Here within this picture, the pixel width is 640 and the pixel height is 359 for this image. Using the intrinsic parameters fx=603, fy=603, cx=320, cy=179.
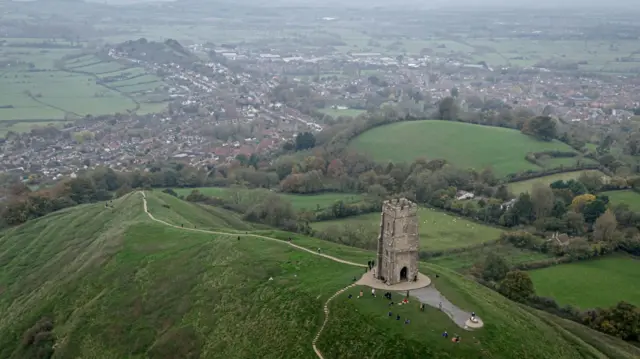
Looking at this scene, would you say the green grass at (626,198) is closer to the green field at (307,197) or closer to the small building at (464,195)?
the small building at (464,195)

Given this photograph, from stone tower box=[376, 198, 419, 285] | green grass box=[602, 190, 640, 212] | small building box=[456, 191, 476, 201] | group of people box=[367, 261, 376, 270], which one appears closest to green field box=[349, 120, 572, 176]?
small building box=[456, 191, 476, 201]

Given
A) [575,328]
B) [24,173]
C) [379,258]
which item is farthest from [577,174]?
[24,173]

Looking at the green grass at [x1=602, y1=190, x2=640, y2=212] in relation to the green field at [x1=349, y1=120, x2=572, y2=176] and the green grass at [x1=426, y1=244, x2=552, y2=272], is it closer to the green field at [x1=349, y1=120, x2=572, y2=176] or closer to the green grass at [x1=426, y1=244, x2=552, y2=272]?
the green field at [x1=349, y1=120, x2=572, y2=176]

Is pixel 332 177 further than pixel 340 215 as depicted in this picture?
Yes

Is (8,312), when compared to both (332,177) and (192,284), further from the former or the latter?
(332,177)

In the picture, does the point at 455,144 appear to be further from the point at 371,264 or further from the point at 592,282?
the point at 371,264

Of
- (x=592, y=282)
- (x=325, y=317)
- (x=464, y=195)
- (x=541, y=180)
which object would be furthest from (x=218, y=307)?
(x=541, y=180)
